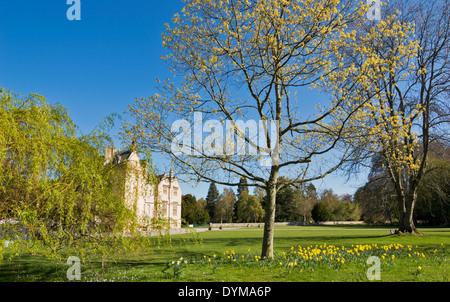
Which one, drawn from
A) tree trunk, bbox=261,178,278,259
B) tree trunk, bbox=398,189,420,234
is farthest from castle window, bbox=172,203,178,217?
tree trunk, bbox=261,178,278,259

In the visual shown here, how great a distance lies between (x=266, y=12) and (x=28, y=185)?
21.4ft

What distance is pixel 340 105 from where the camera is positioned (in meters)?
8.47

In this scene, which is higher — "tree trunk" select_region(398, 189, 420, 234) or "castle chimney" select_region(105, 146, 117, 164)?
"castle chimney" select_region(105, 146, 117, 164)

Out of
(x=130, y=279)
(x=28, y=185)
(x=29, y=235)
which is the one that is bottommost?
(x=130, y=279)

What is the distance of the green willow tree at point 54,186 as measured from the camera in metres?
5.16

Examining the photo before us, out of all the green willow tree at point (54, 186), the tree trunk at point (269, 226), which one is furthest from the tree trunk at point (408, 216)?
the green willow tree at point (54, 186)

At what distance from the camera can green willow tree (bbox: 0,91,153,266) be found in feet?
16.9

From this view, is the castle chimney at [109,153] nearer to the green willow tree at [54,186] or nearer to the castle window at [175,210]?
the green willow tree at [54,186]

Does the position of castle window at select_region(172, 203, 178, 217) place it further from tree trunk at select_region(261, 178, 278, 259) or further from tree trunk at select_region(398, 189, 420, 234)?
tree trunk at select_region(261, 178, 278, 259)

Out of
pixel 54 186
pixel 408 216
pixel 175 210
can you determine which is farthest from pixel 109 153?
pixel 175 210

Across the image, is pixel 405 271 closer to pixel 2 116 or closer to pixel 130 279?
pixel 130 279

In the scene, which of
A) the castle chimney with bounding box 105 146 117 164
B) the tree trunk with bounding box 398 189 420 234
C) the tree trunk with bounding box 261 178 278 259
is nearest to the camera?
the castle chimney with bounding box 105 146 117 164
